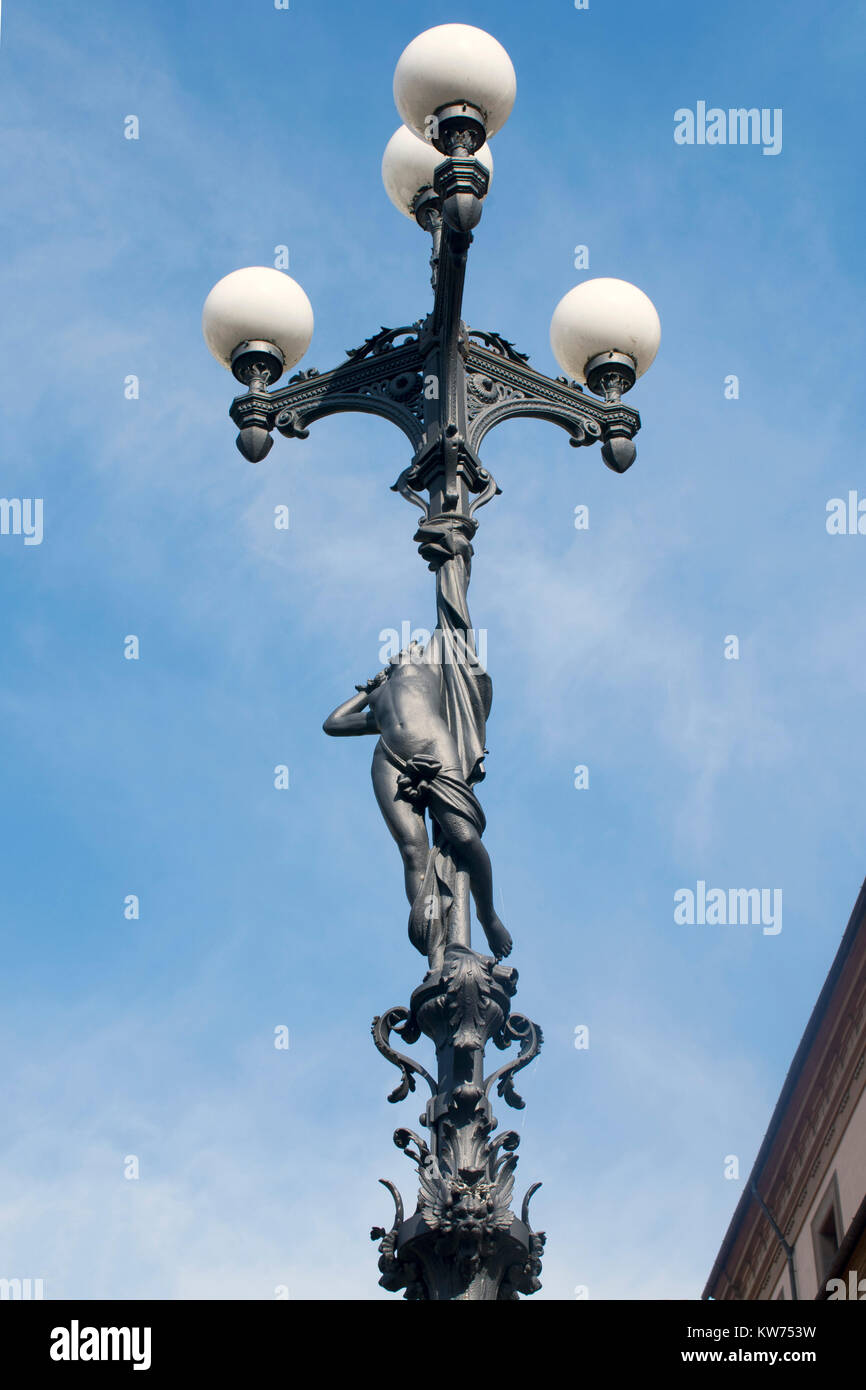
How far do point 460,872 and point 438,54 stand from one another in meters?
3.56

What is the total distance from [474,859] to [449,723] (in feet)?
1.98

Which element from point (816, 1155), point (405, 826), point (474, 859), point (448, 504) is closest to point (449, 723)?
point (405, 826)

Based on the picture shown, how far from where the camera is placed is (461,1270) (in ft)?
17.0

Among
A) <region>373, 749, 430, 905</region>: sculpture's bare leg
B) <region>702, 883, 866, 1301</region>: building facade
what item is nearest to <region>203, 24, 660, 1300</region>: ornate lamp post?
<region>373, 749, 430, 905</region>: sculpture's bare leg

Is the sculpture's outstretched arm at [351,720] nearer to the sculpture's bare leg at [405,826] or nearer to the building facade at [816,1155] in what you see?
the sculpture's bare leg at [405,826]

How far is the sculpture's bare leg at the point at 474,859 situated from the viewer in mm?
6055

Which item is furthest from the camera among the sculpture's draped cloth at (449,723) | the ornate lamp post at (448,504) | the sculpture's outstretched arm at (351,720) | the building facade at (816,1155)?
the building facade at (816,1155)

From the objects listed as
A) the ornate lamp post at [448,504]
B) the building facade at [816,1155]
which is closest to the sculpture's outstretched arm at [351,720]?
the ornate lamp post at [448,504]

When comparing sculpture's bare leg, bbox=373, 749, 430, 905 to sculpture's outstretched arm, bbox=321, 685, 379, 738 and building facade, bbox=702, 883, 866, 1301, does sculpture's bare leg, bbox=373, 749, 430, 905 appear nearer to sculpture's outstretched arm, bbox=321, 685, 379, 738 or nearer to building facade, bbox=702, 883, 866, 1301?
sculpture's outstretched arm, bbox=321, 685, 379, 738

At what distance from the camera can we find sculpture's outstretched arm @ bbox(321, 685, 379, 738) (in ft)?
22.3

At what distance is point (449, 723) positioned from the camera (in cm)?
645

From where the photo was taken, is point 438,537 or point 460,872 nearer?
point 460,872
